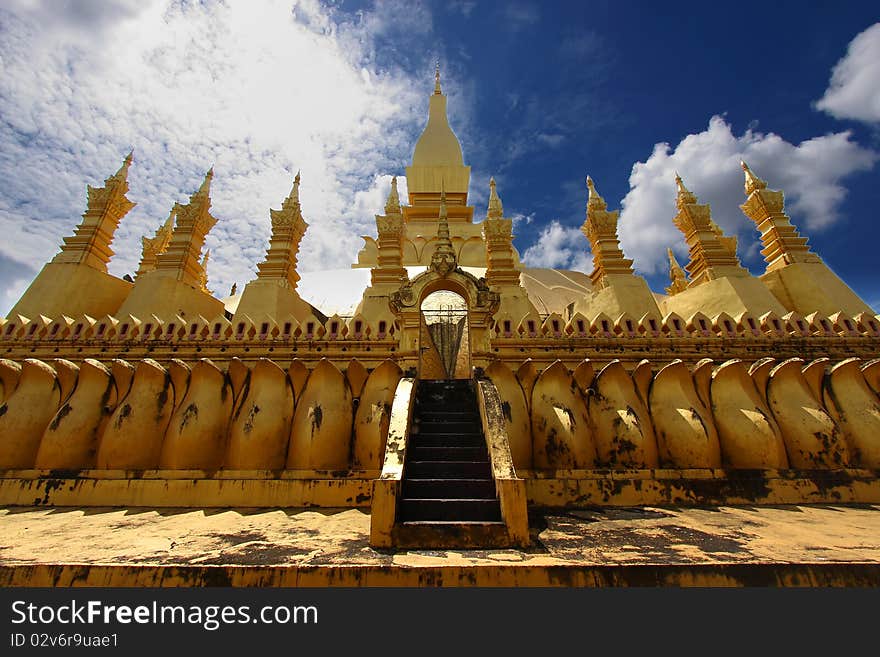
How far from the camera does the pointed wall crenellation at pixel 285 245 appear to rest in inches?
572

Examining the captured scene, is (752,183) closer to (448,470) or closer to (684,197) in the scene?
(684,197)

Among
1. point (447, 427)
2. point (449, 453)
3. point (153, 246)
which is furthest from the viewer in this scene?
point (153, 246)

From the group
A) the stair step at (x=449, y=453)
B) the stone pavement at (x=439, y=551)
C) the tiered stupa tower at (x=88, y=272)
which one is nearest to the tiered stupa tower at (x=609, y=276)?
the stone pavement at (x=439, y=551)

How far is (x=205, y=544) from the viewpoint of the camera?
3771 millimetres

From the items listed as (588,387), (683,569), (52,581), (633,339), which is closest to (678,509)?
(588,387)

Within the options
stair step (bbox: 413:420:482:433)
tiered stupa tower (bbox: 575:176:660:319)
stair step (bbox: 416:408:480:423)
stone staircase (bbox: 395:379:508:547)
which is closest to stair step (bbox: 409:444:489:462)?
stone staircase (bbox: 395:379:508:547)

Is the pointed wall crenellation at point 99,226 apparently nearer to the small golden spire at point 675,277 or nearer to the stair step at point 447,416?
the stair step at point 447,416

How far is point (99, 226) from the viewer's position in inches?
524

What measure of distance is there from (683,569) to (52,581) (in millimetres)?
4302

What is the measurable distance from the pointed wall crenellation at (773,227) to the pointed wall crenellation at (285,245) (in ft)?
51.7

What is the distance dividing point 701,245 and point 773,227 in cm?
224

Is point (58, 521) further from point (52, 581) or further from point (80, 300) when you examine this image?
point (80, 300)

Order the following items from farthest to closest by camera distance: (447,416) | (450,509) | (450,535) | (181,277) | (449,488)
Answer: (181,277), (447,416), (449,488), (450,509), (450,535)

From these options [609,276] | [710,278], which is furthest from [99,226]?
[710,278]
